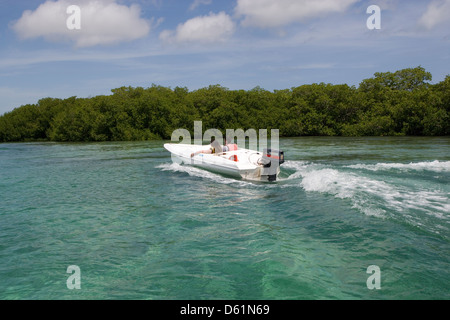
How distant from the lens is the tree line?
46.8m

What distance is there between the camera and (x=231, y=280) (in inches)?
209

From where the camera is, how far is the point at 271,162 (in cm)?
1249

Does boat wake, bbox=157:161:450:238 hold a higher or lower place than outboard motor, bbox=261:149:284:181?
lower

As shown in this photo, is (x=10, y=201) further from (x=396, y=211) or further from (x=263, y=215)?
(x=396, y=211)

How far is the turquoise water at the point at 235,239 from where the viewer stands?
5.13m

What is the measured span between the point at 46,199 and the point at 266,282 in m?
8.85

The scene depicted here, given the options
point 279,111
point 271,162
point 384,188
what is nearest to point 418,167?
point 384,188

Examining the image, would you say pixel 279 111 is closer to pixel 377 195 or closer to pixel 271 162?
pixel 271 162

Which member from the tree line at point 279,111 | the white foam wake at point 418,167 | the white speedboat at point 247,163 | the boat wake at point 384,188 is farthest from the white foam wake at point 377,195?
the tree line at point 279,111

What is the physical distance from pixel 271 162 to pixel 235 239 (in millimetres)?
5913

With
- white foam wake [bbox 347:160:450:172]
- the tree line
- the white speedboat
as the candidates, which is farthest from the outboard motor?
the tree line

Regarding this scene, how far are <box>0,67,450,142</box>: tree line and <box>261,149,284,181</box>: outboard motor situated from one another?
39.1m

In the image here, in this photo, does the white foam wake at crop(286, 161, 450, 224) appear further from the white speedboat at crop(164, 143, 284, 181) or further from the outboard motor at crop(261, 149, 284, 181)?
the white speedboat at crop(164, 143, 284, 181)
